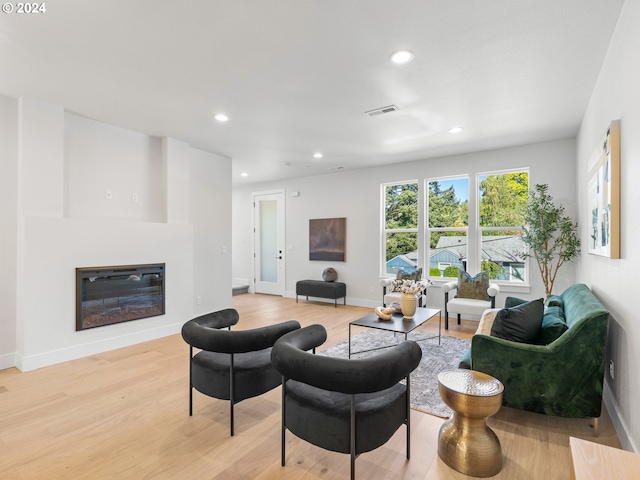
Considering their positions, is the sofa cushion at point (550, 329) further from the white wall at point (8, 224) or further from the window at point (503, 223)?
the white wall at point (8, 224)

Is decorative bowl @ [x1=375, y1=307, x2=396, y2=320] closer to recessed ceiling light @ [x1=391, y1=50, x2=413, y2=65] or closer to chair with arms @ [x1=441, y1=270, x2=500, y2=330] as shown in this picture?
chair with arms @ [x1=441, y1=270, x2=500, y2=330]

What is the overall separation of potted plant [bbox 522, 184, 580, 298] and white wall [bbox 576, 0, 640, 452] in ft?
6.40

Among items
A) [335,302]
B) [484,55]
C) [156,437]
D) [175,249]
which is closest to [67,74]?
[175,249]

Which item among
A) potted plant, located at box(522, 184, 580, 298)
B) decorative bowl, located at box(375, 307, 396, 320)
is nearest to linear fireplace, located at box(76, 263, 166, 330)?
decorative bowl, located at box(375, 307, 396, 320)

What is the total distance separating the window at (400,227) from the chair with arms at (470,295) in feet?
3.32

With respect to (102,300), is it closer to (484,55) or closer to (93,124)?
(93,124)

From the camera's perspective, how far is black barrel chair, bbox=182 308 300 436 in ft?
7.06

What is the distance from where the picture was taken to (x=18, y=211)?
346 cm

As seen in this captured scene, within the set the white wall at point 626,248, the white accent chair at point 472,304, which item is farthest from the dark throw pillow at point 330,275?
the white wall at point 626,248

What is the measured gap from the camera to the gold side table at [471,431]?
6.13 feet

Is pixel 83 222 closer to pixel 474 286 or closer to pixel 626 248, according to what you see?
pixel 626 248

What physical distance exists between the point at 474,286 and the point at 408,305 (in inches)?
69.8

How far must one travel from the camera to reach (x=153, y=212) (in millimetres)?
4727

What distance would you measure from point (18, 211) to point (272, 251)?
5080mm
